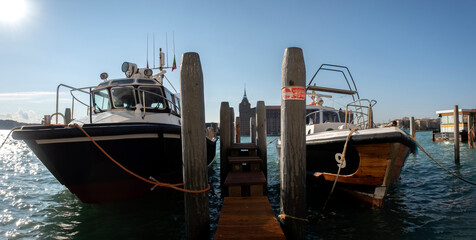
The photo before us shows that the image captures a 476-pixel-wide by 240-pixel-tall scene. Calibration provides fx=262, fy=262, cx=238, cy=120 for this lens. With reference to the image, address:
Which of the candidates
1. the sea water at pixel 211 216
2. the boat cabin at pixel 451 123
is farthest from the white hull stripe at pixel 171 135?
the boat cabin at pixel 451 123

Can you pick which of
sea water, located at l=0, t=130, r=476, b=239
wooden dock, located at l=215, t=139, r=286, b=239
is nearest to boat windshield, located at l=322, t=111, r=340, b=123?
sea water, located at l=0, t=130, r=476, b=239

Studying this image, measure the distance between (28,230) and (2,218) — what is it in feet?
4.72

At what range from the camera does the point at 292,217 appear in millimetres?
3846

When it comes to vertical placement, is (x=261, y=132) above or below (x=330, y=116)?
below

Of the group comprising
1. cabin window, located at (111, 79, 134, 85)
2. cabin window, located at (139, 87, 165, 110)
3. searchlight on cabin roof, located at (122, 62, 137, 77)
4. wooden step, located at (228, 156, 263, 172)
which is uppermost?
searchlight on cabin roof, located at (122, 62, 137, 77)

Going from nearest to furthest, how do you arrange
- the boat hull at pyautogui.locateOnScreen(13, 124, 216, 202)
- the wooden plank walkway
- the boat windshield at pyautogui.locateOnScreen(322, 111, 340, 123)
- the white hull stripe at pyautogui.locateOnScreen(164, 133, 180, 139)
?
1. the wooden plank walkway
2. the boat hull at pyautogui.locateOnScreen(13, 124, 216, 202)
3. the white hull stripe at pyautogui.locateOnScreen(164, 133, 180, 139)
4. the boat windshield at pyautogui.locateOnScreen(322, 111, 340, 123)

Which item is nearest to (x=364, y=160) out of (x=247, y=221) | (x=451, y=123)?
(x=247, y=221)

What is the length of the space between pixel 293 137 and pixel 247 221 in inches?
57.7

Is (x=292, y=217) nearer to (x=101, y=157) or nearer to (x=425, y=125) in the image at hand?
(x=101, y=157)

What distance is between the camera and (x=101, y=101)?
8.24 m

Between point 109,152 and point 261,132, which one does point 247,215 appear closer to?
point 109,152

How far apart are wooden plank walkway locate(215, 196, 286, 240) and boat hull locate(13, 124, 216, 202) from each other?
263cm

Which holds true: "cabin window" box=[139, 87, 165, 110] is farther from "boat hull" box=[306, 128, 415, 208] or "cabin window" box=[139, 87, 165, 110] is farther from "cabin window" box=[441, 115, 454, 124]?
"cabin window" box=[441, 115, 454, 124]

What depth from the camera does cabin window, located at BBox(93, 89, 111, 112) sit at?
8.20 metres
